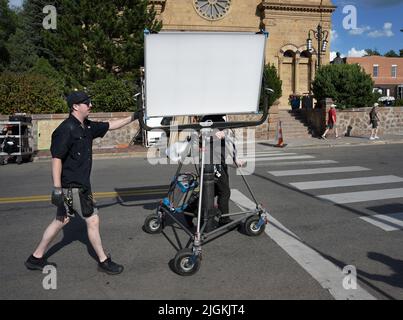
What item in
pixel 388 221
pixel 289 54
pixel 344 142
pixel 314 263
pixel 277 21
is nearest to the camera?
pixel 314 263

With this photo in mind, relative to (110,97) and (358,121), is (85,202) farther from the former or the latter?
(358,121)

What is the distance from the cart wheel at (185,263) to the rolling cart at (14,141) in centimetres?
1186

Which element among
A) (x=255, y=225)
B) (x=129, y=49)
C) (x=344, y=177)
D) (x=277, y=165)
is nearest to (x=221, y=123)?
(x=255, y=225)

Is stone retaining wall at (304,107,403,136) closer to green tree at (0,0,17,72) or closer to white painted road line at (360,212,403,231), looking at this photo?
white painted road line at (360,212,403,231)

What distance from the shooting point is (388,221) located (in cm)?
645

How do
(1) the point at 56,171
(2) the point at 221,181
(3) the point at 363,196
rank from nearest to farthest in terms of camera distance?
(1) the point at 56,171, (2) the point at 221,181, (3) the point at 363,196

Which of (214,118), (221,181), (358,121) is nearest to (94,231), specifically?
(221,181)

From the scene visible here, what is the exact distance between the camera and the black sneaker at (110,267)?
4516 mm

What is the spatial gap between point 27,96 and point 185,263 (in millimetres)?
16362

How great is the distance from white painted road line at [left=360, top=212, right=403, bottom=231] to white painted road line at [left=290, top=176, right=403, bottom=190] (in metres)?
2.28

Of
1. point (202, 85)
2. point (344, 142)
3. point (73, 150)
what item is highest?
point (202, 85)

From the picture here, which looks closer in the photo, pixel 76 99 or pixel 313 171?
pixel 76 99

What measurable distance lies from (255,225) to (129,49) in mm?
18444

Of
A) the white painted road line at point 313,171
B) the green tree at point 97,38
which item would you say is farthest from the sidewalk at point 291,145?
the white painted road line at point 313,171
